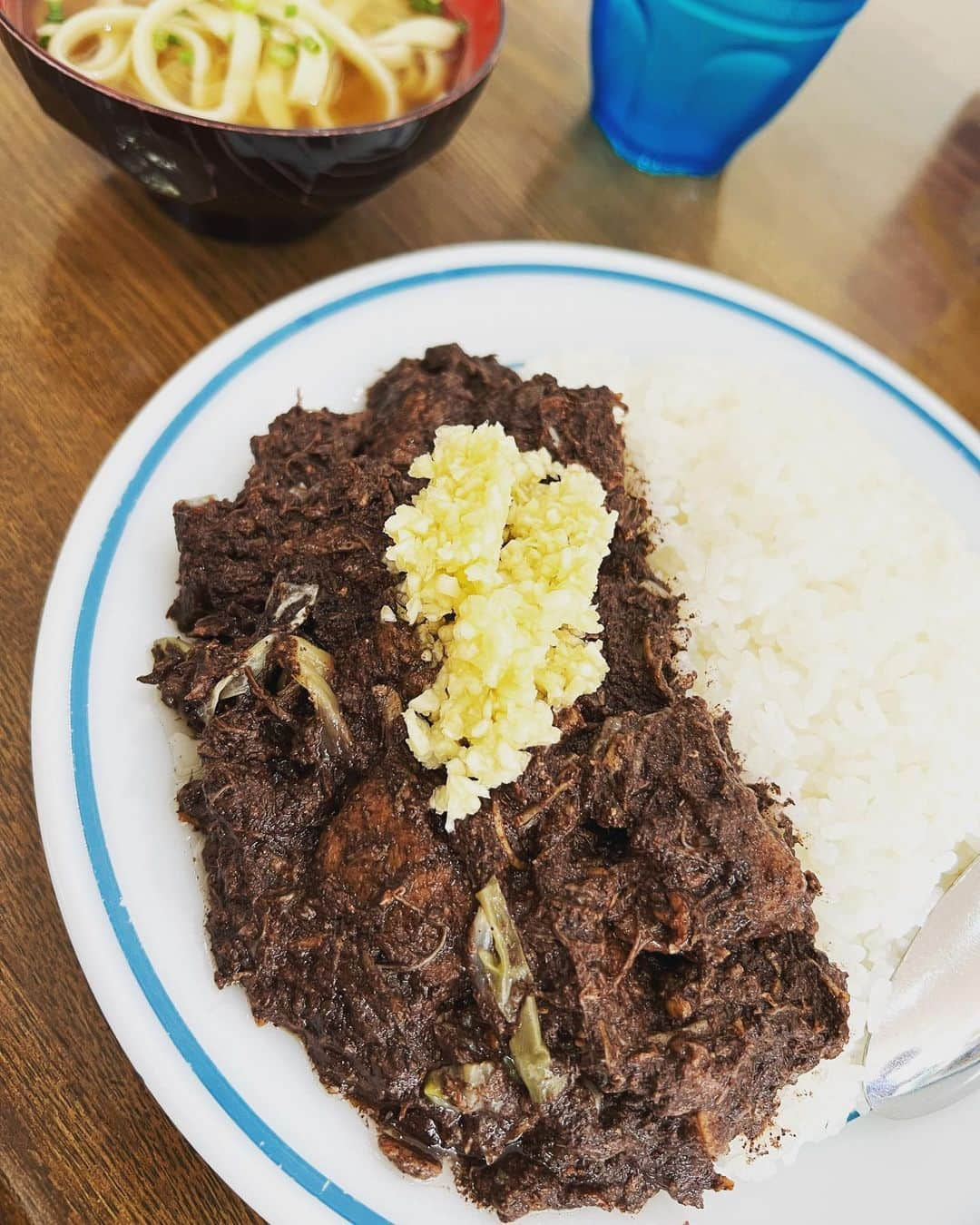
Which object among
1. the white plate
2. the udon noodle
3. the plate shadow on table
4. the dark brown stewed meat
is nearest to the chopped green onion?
the udon noodle

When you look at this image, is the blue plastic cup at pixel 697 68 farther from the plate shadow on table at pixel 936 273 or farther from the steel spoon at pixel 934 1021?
the steel spoon at pixel 934 1021

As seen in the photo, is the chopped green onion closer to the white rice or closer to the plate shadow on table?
the white rice

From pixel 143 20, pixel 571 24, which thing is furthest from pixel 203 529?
pixel 571 24

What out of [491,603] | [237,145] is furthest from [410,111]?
[491,603]

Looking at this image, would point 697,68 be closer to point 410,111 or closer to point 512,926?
point 410,111

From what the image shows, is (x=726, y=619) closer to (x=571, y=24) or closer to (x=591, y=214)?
(x=591, y=214)

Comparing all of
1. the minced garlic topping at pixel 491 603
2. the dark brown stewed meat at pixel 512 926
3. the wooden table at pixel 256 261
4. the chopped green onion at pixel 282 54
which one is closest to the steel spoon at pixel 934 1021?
the dark brown stewed meat at pixel 512 926
